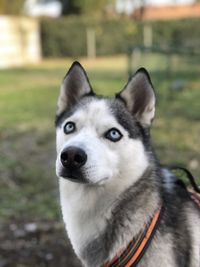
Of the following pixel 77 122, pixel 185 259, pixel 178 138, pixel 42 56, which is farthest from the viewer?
pixel 42 56

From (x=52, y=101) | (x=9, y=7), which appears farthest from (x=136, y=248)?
(x=9, y=7)

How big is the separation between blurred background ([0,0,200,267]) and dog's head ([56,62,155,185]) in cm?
170

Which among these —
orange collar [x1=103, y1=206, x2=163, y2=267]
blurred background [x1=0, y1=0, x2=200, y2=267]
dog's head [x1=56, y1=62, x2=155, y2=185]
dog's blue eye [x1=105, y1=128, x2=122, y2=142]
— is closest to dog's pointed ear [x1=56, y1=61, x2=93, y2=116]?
dog's head [x1=56, y1=62, x2=155, y2=185]

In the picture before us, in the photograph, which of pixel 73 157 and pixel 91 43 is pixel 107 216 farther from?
pixel 91 43

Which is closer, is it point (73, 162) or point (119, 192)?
point (73, 162)

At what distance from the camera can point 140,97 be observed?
2.49 meters

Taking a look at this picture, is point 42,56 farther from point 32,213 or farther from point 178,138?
point 32,213

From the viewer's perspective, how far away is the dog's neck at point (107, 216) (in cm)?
225

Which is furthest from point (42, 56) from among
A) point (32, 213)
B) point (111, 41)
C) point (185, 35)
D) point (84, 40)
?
point (32, 213)

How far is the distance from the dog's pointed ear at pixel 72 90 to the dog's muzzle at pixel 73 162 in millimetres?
628

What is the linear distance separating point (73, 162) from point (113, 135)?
0.33 meters

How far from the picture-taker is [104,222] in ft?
7.46

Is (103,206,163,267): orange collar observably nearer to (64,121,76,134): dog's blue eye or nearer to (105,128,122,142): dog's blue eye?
(105,128,122,142): dog's blue eye

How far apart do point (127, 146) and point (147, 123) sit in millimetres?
237
